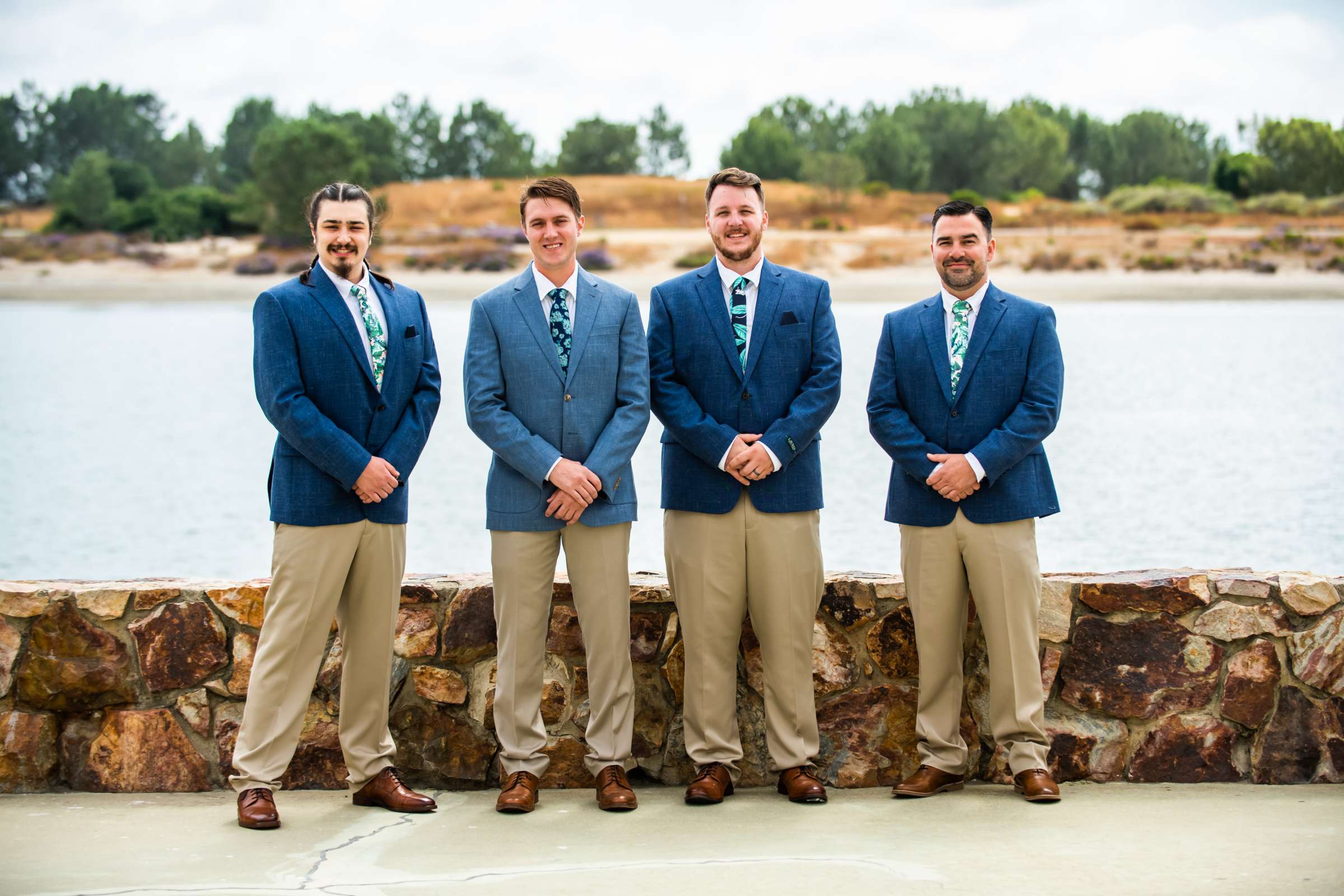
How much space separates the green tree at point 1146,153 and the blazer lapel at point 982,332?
5668cm

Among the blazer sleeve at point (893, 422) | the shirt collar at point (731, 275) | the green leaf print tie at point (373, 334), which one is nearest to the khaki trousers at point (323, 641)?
the green leaf print tie at point (373, 334)

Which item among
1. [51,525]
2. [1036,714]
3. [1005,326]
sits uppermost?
[1005,326]

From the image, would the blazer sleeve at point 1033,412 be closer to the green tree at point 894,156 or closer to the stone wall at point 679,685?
the stone wall at point 679,685

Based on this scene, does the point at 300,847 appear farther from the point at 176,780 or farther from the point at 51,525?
the point at 51,525

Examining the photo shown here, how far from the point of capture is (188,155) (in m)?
63.0

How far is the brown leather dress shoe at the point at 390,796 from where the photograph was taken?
3.54 m

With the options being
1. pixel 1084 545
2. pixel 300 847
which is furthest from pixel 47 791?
pixel 1084 545

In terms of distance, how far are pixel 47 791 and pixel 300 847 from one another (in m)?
1.02

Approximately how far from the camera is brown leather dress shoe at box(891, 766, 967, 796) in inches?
142

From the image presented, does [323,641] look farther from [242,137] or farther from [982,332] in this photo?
[242,137]

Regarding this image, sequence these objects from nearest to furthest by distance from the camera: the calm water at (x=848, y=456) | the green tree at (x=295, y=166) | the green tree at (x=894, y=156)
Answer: the calm water at (x=848, y=456) < the green tree at (x=295, y=166) < the green tree at (x=894, y=156)

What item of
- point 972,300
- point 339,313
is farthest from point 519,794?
point 972,300

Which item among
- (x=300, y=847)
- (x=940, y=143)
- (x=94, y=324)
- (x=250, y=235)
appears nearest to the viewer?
(x=300, y=847)

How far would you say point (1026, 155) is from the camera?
53.8 metres
